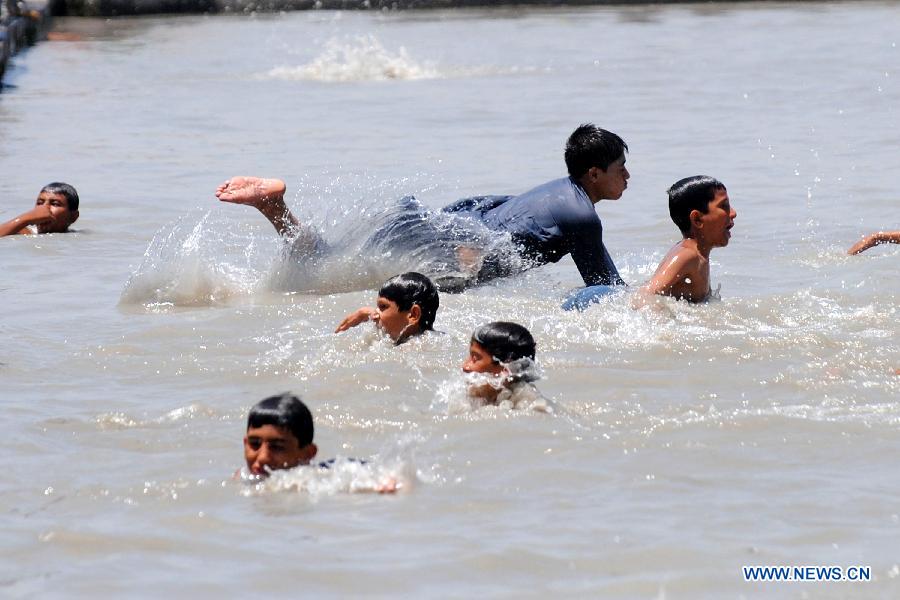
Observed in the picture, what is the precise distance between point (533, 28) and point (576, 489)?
71.2 ft

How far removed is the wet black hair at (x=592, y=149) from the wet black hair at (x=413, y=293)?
1.35 metres

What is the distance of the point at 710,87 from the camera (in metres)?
17.6

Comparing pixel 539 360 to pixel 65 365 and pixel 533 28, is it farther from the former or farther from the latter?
pixel 533 28

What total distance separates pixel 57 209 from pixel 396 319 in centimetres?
409

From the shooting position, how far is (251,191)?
8.02m

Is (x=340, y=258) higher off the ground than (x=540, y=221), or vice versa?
(x=540, y=221)

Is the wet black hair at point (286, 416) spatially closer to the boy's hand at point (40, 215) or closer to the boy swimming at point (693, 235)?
the boy swimming at point (693, 235)

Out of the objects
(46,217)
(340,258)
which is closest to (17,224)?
(46,217)

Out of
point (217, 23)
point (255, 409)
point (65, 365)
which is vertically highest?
point (255, 409)

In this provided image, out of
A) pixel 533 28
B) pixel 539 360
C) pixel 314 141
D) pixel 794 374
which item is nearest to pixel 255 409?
pixel 539 360

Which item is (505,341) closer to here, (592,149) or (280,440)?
(280,440)

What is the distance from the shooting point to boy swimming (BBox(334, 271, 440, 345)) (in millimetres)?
6754

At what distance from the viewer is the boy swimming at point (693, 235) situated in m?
7.45

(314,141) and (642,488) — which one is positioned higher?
(642,488)
